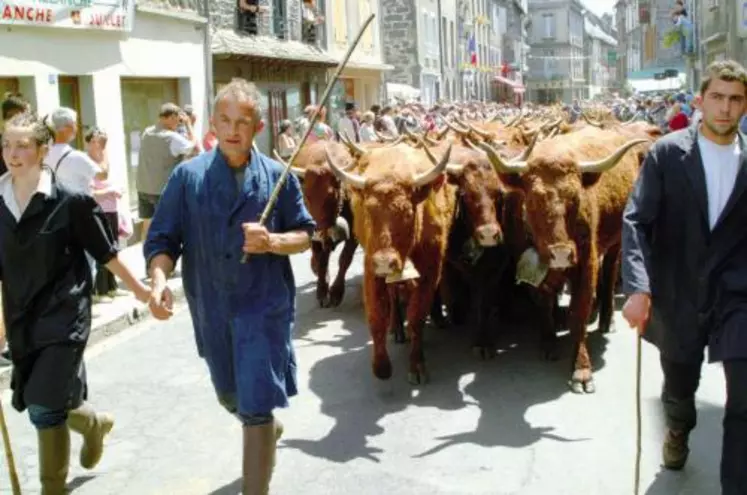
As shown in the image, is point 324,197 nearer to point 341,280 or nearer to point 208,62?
point 341,280

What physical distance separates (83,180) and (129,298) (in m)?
2.19

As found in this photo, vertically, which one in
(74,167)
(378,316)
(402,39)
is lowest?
(378,316)

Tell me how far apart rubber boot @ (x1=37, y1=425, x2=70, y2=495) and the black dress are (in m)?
0.15

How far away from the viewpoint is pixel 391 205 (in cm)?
616

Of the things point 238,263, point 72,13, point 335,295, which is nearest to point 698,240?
point 238,263

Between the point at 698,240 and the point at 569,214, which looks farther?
the point at 569,214

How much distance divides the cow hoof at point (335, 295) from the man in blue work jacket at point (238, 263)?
5.02 metres

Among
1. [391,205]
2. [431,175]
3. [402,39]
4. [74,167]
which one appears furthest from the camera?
[402,39]

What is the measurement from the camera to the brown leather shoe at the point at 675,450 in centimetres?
487

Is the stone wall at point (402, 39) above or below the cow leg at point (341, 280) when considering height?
above

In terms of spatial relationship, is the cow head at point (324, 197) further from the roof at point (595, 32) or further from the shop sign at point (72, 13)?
the roof at point (595, 32)

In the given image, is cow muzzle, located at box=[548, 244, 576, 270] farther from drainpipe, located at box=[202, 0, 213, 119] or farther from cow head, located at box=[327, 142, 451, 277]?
drainpipe, located at box=[202, 0, 213, 119]

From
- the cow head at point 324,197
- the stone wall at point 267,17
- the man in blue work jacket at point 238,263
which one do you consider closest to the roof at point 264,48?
the stone wall at point 267,17

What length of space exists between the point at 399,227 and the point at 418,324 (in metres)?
0.89
